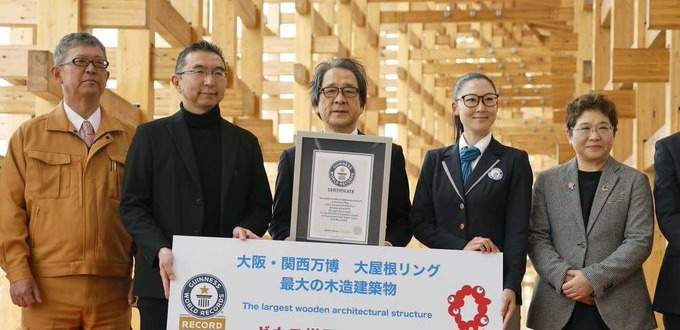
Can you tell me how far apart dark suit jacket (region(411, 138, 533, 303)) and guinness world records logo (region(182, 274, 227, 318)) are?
0.79m

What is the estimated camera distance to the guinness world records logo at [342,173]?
155 inches

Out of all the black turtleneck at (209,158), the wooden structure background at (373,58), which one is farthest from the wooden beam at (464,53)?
the black turtleneck at (209,158)

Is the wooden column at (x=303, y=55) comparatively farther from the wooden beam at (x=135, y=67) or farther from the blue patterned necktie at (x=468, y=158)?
the blue patterned necktie at (x=468, y=158)

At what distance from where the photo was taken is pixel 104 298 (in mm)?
4344

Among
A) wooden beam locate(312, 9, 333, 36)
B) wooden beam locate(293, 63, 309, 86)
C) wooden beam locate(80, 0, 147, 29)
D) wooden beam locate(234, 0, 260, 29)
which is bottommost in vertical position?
wooden beam locate(80, 0, 147, 29)

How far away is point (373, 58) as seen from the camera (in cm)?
1281

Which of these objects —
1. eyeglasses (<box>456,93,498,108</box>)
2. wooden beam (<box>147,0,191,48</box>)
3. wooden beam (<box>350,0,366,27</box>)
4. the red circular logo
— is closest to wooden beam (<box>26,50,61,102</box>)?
wooden beam (<box>147,0,191,48</box>)

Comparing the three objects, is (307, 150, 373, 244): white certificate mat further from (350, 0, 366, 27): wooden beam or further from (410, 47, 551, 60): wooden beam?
(410, 47, 551, 60): wooden beam

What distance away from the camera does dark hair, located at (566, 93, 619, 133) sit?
4324 millimetres

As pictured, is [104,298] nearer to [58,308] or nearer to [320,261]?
[58,308]

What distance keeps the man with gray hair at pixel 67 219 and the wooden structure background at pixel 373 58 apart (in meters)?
1.01

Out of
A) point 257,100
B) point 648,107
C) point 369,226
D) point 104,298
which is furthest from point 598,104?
point 257,100

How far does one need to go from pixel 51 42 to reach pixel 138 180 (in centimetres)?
200

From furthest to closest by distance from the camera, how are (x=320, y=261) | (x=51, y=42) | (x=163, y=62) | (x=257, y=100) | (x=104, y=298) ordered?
1. (x=257, y=100)
2. (x=163, y=62)
3. (x=51, y=42)
4. (x=104, y=298)
5. (x=320, y=261)
